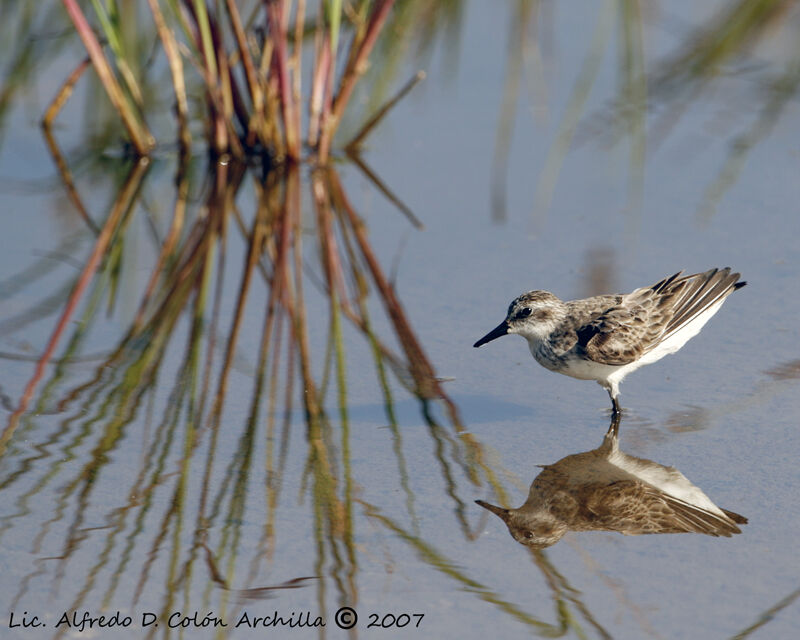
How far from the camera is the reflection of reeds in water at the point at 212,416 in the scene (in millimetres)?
4934

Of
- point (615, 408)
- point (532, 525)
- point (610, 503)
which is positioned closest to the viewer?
point (532, 525)

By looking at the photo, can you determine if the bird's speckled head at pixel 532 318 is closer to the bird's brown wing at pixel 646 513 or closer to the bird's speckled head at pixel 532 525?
the bird's brown wing at pixel 646 513

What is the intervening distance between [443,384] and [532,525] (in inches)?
60.8

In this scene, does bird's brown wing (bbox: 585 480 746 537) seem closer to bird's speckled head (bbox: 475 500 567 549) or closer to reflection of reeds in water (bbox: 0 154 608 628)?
bird's speckled head (bbox: 475 500 567 549)

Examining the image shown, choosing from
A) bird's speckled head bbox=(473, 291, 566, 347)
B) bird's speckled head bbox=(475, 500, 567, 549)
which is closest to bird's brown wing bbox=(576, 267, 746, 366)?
bird's speckled head bbox=(473, 291, 566, 347)

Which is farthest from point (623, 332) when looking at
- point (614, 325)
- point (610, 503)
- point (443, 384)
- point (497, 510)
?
point (497, 510)

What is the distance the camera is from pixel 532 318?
663 centimetres

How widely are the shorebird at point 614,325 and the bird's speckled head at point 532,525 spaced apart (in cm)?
123

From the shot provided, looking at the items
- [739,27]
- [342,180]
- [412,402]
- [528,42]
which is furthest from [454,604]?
[739,27]

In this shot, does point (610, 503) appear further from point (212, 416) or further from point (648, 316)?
point (212, 416)

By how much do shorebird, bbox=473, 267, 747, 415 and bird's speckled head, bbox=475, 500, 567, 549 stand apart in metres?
1.23

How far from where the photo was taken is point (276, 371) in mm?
6781

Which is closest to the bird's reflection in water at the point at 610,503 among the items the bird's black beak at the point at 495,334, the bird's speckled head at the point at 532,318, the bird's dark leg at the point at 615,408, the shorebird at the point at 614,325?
the bird's dark leg at the point at 615,408

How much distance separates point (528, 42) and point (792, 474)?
6.58 meters
